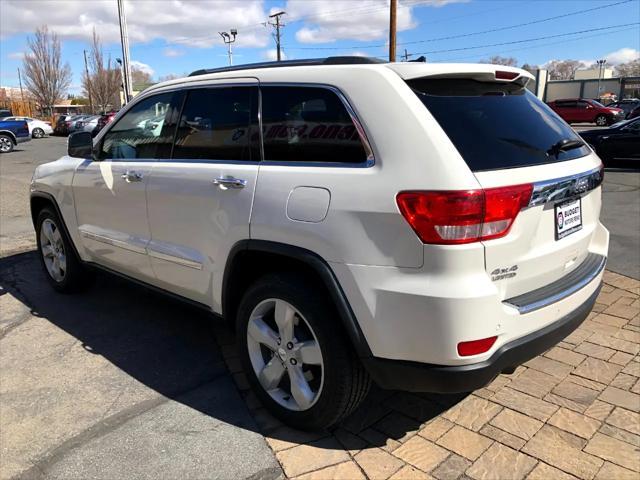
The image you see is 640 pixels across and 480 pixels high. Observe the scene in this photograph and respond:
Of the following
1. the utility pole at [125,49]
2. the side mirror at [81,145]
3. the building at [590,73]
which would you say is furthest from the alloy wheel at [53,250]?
the building at [590,73]

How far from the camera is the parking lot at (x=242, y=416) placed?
2609 mm

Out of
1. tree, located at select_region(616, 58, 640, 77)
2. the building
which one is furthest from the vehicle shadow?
the building

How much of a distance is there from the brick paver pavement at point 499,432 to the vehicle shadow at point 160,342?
0.05ft

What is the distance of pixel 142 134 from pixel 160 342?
4.97 ft

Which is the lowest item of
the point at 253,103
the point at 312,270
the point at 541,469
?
the point at 541,469

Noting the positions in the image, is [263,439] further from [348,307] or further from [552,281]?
[552,281]

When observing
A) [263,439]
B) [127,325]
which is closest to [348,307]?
[263,439]

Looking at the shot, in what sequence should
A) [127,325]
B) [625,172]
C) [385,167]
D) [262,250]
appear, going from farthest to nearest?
[625,172] < [127,325] < [262,250] < [385,167]

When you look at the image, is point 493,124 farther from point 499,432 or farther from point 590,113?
point 590,113

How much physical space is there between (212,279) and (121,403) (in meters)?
0.91

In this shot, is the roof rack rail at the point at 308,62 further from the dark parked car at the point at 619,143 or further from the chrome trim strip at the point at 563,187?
the dark parked car at the point at 619,143

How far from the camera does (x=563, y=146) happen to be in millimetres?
2760

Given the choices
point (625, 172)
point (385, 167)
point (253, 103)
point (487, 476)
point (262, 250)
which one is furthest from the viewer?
point (625, 172)

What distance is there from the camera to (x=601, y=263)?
10.1 feet
